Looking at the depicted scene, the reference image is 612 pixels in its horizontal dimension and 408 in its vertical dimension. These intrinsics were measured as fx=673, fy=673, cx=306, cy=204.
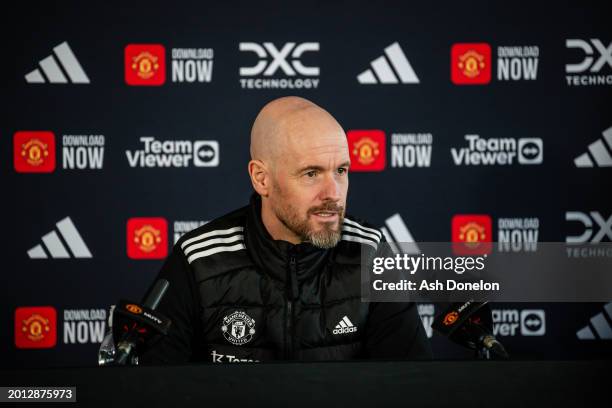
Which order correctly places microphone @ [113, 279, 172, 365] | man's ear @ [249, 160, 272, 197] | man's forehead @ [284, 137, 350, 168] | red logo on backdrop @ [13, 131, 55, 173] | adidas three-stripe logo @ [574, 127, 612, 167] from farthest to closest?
adidas three-stripe logo @ [574, 127, 612, 167]
red logo on backdrop @ [13, 131, 55, 173]
man's ear @ [249, 160, 272, 197]
man's forehead @ [284, 137, 350, 168]
microphone @ [113, 279, 172, 365]

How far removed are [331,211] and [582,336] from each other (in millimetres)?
1851

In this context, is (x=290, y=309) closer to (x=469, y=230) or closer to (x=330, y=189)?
(x=330, y=189)

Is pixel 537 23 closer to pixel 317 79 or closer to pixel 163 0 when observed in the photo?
pixel 317 79

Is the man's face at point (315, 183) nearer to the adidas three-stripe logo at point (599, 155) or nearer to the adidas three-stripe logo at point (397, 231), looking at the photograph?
the adidas three-stripe logo at point (397, 231)

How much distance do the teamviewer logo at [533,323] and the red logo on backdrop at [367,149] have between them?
89 centimetres

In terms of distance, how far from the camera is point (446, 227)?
2.85 m

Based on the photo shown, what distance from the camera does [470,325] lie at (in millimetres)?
1062

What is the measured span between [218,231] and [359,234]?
35cm

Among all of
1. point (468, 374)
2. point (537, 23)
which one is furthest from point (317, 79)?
point (468, 374)

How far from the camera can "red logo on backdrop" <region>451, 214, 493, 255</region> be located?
2.85 metres

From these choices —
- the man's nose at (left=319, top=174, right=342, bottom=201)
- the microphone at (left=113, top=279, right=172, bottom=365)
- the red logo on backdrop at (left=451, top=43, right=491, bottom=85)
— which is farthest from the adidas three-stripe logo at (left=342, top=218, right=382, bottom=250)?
the red logo on backdrop at (left=451, top=43, right=491, bottom=85)

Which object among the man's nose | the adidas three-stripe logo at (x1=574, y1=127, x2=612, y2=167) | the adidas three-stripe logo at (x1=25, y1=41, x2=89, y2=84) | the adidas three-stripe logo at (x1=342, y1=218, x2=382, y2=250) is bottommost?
the adidas three-stripe logo at (x1=342, y1=218, x2=382, y2=250)

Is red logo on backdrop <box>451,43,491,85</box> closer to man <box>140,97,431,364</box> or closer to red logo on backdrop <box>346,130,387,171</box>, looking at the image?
red logo on backdrop <box>346,130,387,171</box>

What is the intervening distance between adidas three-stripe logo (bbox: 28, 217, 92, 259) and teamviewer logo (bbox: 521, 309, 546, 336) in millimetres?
1848
